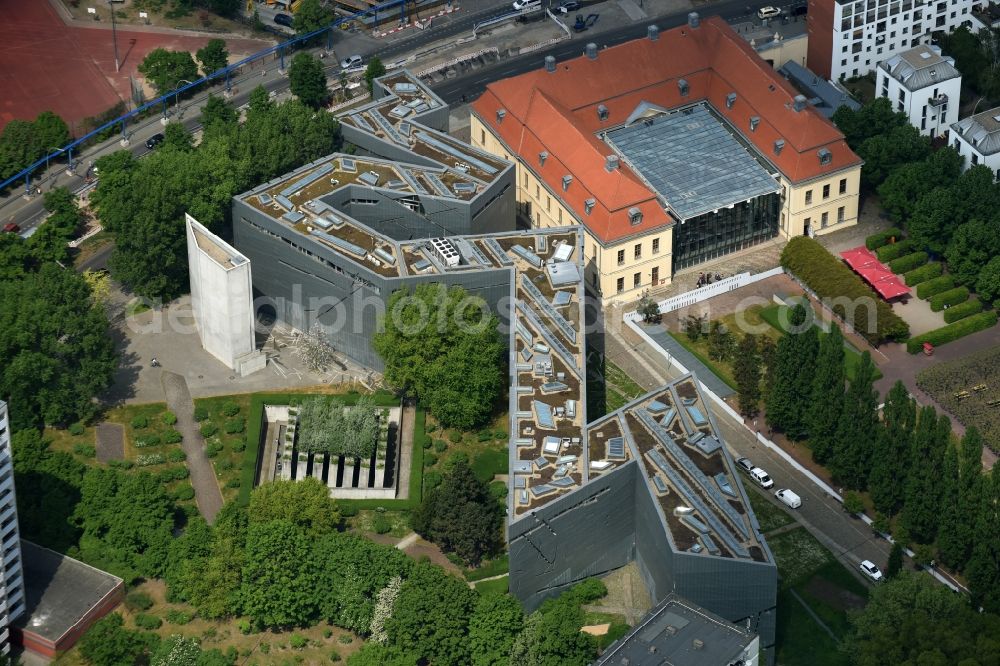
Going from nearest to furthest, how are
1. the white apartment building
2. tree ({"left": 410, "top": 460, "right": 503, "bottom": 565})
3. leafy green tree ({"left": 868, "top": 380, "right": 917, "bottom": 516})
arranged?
the white apartment building → tree ({"left": 410, "top": 460, "right": 503, "bottom": 565}) → leafy green tree ({"left": 868, "top": 380, "right": 917, "bottom": 516})

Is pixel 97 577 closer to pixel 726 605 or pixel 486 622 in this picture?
pixel 486 622

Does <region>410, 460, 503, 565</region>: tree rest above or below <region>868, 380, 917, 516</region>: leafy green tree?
below

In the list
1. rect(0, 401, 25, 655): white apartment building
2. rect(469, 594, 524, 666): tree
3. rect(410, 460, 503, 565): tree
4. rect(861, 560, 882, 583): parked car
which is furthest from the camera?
rect(410, 460, 503, 565): tree

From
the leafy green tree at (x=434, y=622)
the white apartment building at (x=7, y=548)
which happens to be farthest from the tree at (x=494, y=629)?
the white apartment building at (x=7, y=548)

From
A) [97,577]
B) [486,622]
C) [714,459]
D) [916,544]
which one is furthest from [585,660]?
[97,577]

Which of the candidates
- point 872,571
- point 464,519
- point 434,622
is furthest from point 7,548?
point 872,571

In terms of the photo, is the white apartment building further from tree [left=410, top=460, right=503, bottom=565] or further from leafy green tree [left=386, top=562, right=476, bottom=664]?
tree [left=410, top=460, right=503, bottom=565]

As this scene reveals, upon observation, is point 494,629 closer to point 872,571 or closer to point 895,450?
point 872,571

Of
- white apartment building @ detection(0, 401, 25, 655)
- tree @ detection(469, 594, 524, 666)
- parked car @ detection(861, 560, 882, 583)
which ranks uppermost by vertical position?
white apartment building @ detection(0, 401, 25, 655)

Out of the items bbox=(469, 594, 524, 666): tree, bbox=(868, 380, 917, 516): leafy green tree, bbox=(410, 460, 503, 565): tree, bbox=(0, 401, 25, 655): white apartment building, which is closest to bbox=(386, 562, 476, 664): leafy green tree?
bbox=(469, 594, 524, 666): tree
